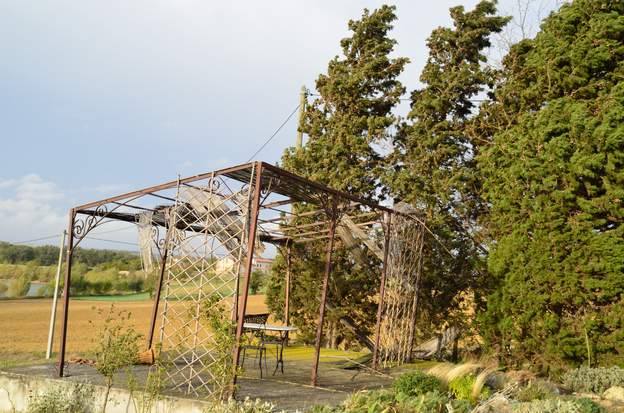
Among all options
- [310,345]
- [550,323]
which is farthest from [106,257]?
[550,323]

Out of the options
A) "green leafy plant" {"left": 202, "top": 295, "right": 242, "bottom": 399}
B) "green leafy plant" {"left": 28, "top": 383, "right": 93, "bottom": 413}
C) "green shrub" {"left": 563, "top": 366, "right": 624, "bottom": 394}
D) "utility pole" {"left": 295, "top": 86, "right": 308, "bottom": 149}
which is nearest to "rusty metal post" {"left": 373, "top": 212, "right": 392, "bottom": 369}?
"green shrub" {"left": 563, "top": 366, "right": 624, "bottom": 394}

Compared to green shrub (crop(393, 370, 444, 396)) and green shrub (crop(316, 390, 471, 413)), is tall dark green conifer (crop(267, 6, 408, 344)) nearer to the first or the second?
green shrub (crop(393, 370, 444, 396))

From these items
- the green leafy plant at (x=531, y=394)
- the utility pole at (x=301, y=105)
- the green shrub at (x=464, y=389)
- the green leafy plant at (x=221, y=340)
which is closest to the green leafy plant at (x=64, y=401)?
the green leafy plant at (x=221, y=340)

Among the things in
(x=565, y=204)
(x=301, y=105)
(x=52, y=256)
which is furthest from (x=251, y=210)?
(x=52, y=256)

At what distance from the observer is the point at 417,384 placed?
6020 millimetres

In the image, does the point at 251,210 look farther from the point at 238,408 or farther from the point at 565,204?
the point at 565,204

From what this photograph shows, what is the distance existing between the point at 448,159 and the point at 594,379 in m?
5.98

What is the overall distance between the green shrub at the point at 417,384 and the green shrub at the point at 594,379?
2.30 meters

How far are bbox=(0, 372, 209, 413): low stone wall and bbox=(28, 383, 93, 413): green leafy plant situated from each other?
45 millimetres

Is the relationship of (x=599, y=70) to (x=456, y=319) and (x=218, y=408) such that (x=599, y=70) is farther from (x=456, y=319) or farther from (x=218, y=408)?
(x=218, y=408)

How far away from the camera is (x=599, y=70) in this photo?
8898 mm

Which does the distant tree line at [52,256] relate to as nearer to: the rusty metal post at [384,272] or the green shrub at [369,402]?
the rusty metal post at [384,272]

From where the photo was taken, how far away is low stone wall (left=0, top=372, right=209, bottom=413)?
5.76 meters

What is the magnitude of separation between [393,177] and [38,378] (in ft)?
27.6
